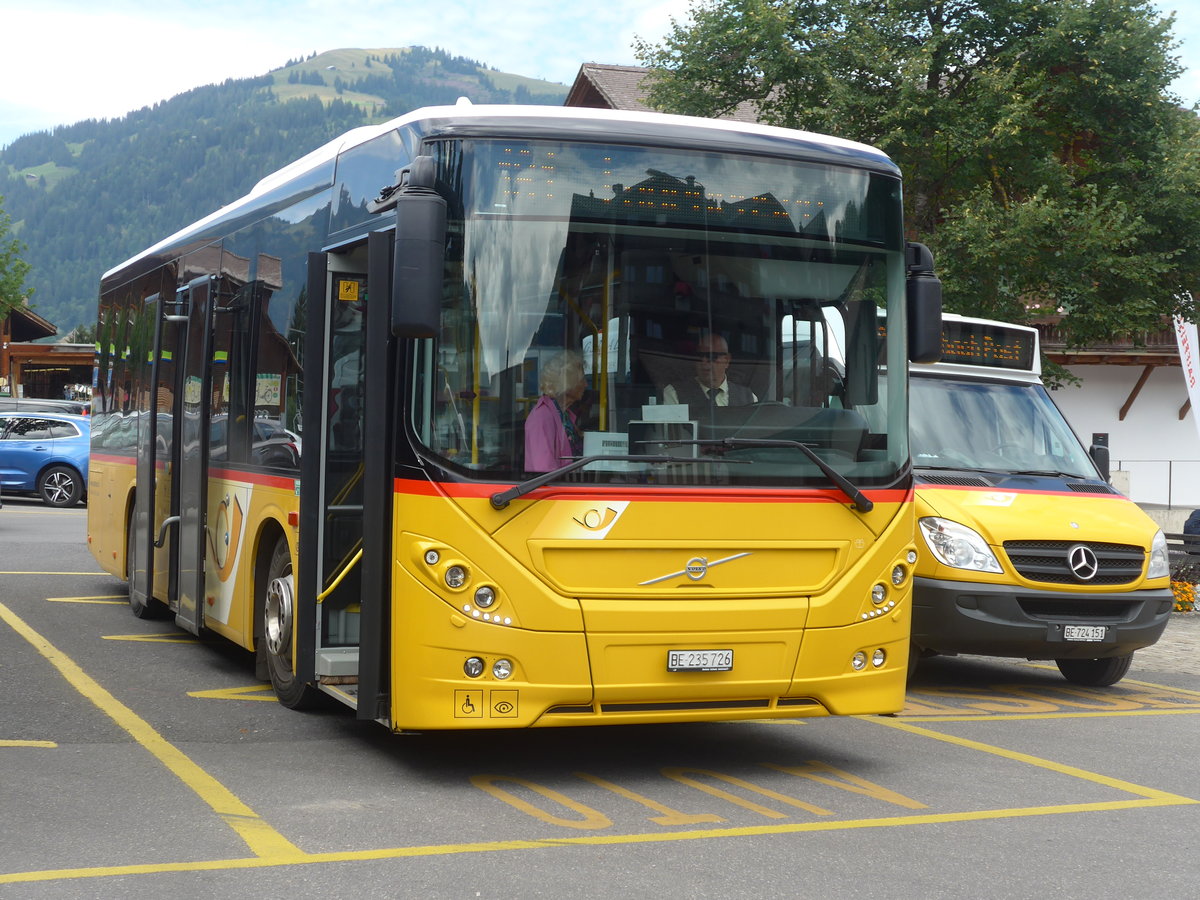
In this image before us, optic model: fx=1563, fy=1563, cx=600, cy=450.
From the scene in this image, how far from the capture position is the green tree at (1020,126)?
22.4 meters

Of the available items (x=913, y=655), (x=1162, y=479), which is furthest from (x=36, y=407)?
(x=913, y=655)

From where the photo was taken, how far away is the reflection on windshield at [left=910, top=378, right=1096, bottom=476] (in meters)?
11.1

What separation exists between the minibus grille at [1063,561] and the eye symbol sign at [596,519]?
4.07 meters

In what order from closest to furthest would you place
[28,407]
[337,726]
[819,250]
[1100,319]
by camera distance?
[819,250] < [337,726] < [1100,319] < [28,407]

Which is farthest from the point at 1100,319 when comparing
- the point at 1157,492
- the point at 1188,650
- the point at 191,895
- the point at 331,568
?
the point at 191,895

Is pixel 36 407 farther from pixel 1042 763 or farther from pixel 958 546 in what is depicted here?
pixel 1042 763

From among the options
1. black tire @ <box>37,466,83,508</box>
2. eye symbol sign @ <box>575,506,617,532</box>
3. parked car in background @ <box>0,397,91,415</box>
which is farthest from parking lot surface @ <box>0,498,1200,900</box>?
parked car in background @ <box>0,397,91,415</box>

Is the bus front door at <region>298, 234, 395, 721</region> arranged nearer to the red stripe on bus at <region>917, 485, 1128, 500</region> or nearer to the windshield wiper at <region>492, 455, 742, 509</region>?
the windshield wiper at <region>492, 455, 742, 509</region>

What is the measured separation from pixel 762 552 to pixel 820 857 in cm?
164

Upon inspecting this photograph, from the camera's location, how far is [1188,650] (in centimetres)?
1367

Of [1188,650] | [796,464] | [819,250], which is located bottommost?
[1188,650]

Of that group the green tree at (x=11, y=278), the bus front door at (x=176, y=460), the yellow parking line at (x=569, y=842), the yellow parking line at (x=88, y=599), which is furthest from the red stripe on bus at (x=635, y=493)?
the green tree at (x=11, y=278)

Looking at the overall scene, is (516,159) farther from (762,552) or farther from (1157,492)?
(1157,492)

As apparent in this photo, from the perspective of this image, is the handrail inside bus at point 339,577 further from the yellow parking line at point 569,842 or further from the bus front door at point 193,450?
the bus front door at point 193,450
